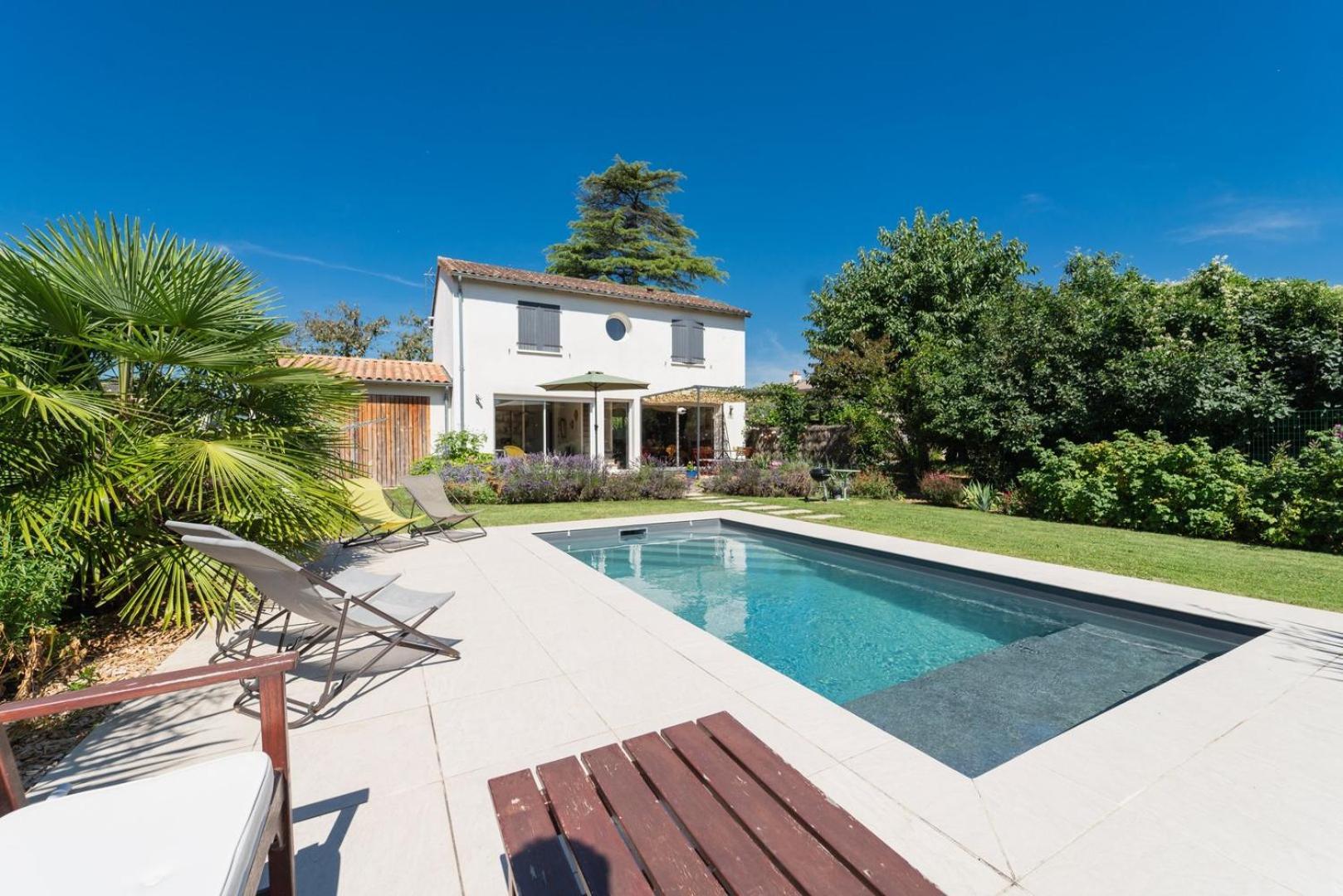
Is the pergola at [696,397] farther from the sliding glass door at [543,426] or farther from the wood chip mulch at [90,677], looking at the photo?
the wood chip mulch at [90,677]

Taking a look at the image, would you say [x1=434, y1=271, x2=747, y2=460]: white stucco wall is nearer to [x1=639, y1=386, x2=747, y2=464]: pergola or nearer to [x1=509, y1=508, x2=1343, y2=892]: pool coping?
[x1=639, y1=386, x2=747, y2=464]: pergola

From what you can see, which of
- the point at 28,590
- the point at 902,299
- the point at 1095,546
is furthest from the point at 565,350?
the point at 28,590

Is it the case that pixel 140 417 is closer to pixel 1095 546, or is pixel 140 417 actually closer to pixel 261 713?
pixel 261 713

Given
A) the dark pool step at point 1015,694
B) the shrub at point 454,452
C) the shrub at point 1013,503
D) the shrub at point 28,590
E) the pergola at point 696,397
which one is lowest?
the dark pool step at point 1015,694

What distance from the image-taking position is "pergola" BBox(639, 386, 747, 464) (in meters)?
17.6

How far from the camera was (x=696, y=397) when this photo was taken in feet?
57.8

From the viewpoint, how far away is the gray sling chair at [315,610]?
2977 millimetres

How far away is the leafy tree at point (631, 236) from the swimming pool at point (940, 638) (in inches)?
907

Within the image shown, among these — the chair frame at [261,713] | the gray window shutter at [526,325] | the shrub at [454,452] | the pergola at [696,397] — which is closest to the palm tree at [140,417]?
the chair frame at [261,713]

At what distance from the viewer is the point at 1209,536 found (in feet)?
28.2

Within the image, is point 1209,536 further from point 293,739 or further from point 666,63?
point 666,63

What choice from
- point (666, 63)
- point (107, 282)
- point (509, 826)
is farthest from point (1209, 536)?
point (666, 63)

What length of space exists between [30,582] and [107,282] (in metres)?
2.55

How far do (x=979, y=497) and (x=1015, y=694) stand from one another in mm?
9420
